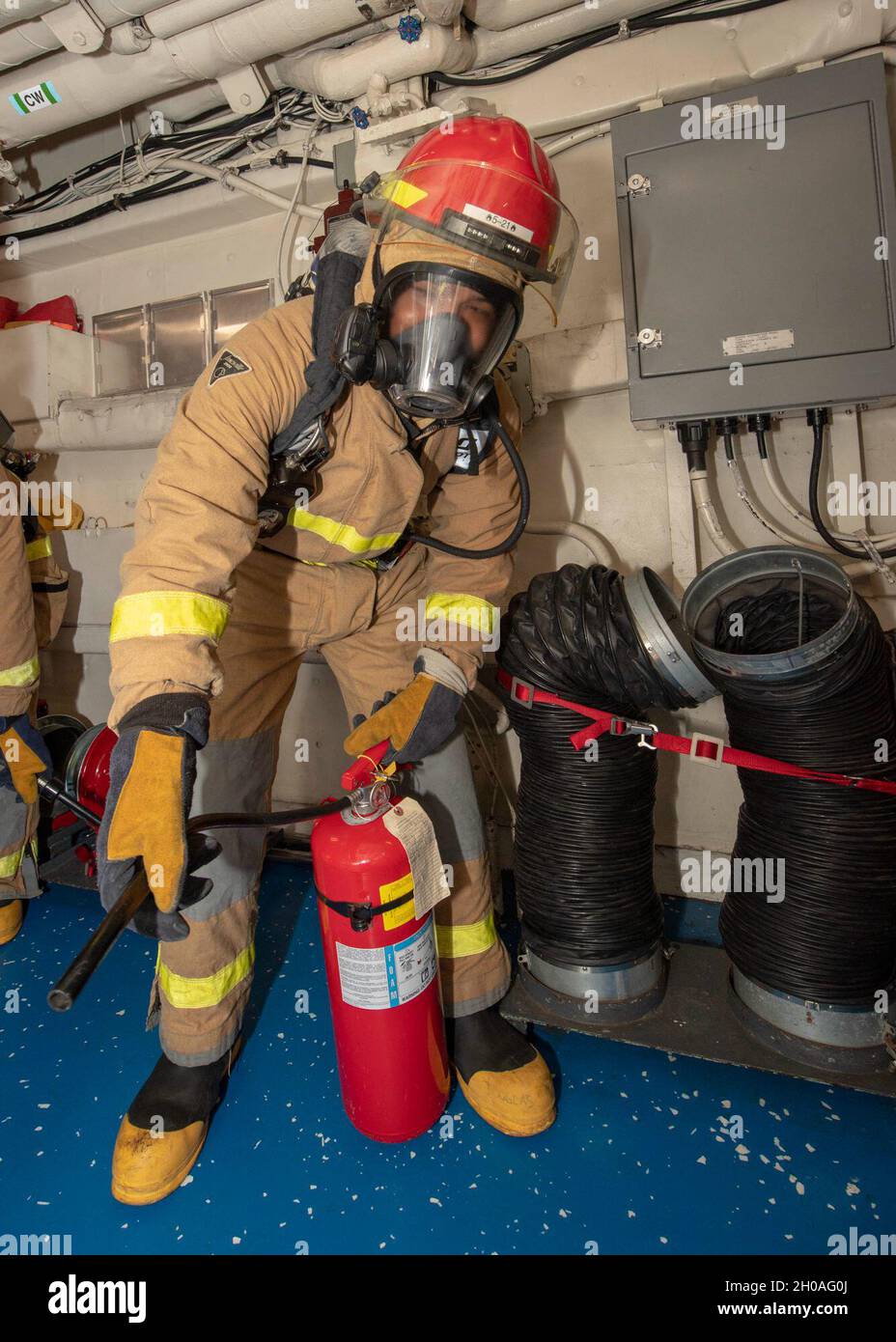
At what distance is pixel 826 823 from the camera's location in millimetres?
1520

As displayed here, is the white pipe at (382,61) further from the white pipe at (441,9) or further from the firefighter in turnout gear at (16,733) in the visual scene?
the firefighter in turnout gear at (16,733)

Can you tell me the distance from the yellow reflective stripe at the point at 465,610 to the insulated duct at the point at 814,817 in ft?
1.53

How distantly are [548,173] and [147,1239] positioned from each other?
87.9 inches

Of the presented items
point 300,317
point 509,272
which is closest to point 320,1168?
point 300,317

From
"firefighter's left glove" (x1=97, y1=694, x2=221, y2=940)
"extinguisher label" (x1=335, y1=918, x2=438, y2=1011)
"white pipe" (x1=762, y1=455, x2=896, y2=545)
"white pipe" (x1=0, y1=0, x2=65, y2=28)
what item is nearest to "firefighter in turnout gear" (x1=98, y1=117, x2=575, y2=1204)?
"firefighter's left glove" (x1=97, y1=694, x2=221, y2=940)

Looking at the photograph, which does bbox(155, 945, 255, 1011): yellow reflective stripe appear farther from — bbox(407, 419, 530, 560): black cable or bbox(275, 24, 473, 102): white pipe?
bbox(275, 24, 473, 102): white pipe

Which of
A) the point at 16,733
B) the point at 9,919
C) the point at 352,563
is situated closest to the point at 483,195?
the point at 352,563

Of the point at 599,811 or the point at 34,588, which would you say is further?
the point at 34,588

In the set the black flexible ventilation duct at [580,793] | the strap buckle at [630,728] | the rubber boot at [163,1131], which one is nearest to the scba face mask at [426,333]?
the black flexible ventilation duct at [580,793]

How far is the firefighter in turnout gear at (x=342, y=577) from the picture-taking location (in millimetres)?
1129

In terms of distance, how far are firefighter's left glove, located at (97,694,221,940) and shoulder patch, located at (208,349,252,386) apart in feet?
1.93

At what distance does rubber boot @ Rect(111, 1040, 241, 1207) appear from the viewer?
54.0 inches

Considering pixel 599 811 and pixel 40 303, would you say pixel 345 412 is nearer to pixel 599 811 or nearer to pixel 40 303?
pixel 599 811

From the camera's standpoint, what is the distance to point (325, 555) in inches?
62.8
